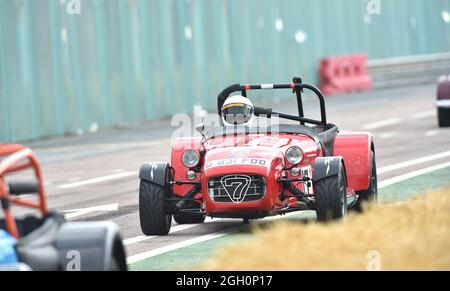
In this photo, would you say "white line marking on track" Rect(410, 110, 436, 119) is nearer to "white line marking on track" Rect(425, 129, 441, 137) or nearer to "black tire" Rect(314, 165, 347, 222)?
"white line marking on track" Rect(425, 129, 441, 137)

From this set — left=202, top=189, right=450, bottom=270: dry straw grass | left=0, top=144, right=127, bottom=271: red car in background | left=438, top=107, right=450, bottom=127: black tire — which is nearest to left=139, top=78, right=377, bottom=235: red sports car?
left=202, top=189, right=450, bottom=270: dry straw grass

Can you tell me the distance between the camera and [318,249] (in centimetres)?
980

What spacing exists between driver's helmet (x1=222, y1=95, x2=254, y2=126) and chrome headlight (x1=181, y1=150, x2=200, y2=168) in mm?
891

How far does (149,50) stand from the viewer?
33594 mm

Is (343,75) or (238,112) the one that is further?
(343,75)

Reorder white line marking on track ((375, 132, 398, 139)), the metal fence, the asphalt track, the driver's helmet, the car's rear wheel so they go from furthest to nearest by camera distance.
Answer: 1. the metal fence
2. white line marking on track ((375, 132, 398, 139))
3. the car's rear wheel
4. the driver's helmet
5. the asphalt track

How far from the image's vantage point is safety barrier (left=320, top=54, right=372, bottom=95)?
40344mm

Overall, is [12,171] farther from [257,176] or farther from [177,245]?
[257,176]

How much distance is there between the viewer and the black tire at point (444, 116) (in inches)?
1068

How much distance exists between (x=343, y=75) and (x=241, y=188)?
91.7ft

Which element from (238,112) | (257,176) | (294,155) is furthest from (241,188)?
(238,112)

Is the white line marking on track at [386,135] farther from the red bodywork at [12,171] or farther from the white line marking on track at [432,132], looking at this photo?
the red bodywork at [12,171]

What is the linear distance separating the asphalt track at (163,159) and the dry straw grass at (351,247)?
160cm

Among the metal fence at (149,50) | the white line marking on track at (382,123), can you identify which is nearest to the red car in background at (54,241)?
the metal fence at (149,50)
